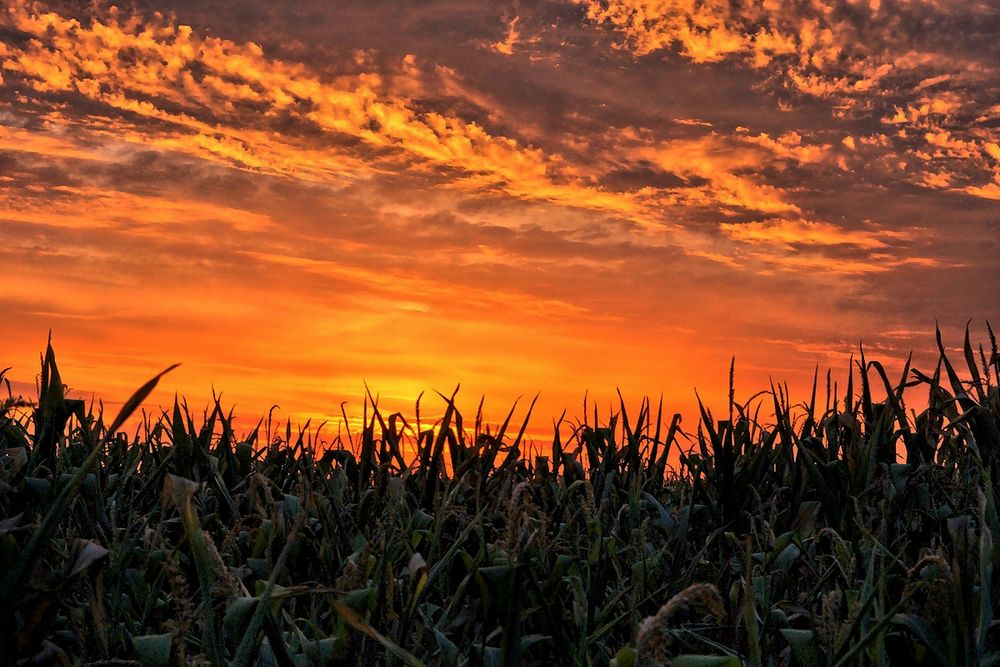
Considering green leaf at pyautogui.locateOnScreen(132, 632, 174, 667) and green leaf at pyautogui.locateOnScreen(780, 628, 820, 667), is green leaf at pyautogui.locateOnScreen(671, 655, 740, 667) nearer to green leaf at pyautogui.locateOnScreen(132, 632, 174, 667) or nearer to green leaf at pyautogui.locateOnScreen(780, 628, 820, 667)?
green leaf at pyautogui.locateOnScreen(780, 628, 820, 667)

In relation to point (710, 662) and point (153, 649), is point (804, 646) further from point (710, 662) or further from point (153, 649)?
point (153, 649)

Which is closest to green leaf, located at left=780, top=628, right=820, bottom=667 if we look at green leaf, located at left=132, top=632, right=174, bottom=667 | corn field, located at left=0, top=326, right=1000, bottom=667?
corn field, located at left=0, top=326, right=1000, bottom=667

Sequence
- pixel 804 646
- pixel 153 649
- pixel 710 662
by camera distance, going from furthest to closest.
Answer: pixel 804 646
pixel 153 649
pixel 710 662

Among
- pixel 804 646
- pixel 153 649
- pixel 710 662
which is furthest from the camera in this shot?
pixel 804 646

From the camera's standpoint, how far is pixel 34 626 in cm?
206

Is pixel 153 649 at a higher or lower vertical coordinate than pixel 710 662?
lower

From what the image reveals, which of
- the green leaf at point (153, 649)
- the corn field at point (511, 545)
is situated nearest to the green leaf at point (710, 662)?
the corn field at point (511, 545)

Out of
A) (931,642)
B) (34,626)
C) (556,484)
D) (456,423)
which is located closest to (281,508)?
(456,423)

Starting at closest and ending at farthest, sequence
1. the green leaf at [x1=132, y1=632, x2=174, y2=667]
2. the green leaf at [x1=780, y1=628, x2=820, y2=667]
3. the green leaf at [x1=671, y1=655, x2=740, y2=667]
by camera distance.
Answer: the green leaf at [x1=671, y1=655, x2=740, y2=667] < the green leaf at [x1=132, y1=632, x2=174, y2=667] < the green leaf at [x1=780, y1=628, x2=820, y2=667]

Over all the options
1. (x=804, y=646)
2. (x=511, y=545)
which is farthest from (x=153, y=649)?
(x=804, y=646)

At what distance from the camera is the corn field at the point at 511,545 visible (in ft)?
7.15

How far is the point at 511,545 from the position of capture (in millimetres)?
2254

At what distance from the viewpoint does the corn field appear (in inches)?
85.8

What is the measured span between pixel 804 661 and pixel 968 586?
1.50 feet
